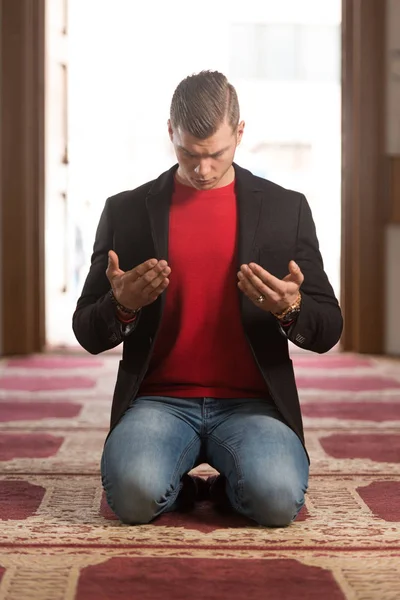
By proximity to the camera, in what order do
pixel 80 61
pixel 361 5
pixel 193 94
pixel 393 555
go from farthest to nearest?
pixel 80 61
pixel 361 5
pixel 193 94
pixel 393 555

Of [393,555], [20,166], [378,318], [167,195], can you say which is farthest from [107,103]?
[393,555]

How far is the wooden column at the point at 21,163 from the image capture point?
498 cm

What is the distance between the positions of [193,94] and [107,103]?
678cm

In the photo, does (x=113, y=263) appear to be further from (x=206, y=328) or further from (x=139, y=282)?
(x=206, y=328)

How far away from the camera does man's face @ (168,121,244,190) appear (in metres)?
1.85

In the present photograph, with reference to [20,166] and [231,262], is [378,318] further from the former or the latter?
[231,262]

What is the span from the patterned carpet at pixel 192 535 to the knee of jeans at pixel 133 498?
0.03m

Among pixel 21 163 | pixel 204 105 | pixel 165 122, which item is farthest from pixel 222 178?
pixel 165 122

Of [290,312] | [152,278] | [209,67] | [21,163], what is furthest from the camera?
[209,67]

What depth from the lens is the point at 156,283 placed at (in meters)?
1.75

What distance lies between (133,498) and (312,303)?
1.62 feet

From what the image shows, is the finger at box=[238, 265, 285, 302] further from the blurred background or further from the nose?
the blurred background

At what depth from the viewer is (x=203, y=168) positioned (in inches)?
73.2

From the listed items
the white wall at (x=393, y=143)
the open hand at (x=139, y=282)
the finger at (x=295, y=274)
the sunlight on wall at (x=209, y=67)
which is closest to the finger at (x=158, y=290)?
the open hand at (x=139, y=282)
